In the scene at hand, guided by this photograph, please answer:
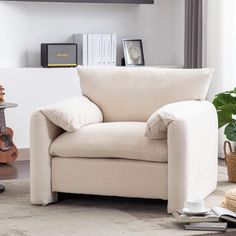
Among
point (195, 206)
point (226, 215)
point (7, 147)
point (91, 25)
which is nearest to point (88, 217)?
point (195, 206)

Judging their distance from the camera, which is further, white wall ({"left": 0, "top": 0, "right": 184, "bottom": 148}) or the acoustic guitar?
white wall ({"left": 0, "top": 0, "right": 184, "bottom": 148})

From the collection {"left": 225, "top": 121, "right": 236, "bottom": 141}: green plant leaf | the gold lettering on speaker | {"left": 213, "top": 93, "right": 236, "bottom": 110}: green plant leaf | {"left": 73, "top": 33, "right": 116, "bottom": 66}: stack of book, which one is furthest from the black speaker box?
{"left": 225, "top": 121, "right": 236, "bottom": 141}: green plant leaf

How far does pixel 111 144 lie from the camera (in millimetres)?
3955

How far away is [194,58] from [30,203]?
245 cm

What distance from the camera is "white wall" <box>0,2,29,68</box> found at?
5879 millimetres

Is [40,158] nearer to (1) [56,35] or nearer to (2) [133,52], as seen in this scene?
(1) [56,35]

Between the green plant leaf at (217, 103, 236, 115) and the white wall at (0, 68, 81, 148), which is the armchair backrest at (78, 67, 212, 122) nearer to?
the green plant leaf at (217, 103, 236, 115)

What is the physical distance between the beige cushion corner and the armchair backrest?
0.19 metres

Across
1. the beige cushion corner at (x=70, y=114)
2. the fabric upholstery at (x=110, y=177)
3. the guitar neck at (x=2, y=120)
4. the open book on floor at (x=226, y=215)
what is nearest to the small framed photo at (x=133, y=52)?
the guitar neck at (x=2, y=120)

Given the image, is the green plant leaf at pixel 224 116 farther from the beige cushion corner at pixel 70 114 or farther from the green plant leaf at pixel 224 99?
the beige cushion corner at pixel 70 114

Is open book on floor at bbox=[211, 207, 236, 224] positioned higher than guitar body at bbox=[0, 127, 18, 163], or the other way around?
guitar body at bbox=[0, 127, 18, 163]

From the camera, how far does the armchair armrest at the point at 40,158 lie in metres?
4.05

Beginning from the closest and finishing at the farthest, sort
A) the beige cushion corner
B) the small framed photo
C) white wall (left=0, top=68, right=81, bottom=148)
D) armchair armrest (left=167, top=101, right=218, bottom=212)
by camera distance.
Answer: armchair armrest (left=167, top=101, right=218, bottom=212), the beige cushion corner, white wall (left=0, top=68, right=81, bottom=148), the small framed photo

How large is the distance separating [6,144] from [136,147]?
1.91m
